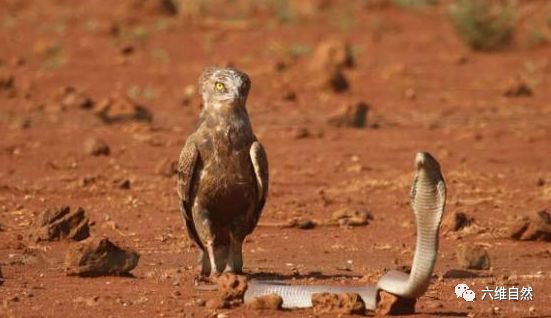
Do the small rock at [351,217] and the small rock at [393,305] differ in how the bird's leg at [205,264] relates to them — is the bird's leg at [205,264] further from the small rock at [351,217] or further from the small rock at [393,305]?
the small rock at [351,217]

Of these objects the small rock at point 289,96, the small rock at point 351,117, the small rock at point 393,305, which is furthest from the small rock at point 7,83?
the small rock at point 393,305

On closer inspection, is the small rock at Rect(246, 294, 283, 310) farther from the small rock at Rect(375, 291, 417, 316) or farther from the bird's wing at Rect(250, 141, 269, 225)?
the bird's wing at Rect(250, 141, 269, 225)

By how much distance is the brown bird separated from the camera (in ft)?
28.5

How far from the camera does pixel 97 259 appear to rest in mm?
8789

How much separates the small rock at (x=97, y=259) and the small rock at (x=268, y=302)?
1.26 m

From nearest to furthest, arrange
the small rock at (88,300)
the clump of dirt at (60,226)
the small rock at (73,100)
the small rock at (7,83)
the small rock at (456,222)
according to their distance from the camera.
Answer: the small rock at (88,300) < the clump of dirt at (60,226) < the small rock at (456,222) < the small rock at (73,100) < the small rock at (7,83)

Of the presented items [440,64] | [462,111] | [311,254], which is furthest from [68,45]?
[311,254]

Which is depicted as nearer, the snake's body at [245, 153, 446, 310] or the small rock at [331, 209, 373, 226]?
the snake's body at [245, 153, 446, 310]

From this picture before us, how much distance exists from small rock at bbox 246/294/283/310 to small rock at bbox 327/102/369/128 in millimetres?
9779

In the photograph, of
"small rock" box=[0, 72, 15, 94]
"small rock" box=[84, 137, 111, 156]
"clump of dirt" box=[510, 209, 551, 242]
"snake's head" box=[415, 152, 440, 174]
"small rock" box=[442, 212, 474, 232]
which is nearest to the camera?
"snake's head" box=[415, 152, 440, 174]

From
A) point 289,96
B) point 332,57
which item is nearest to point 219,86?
point 289,96

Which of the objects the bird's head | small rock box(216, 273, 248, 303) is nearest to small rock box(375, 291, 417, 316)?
small rock box(216, 273, 248, 303)

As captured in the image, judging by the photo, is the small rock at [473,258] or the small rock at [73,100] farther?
the small rock at [73,100]

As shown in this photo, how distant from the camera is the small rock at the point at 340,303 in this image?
25.0 ft
